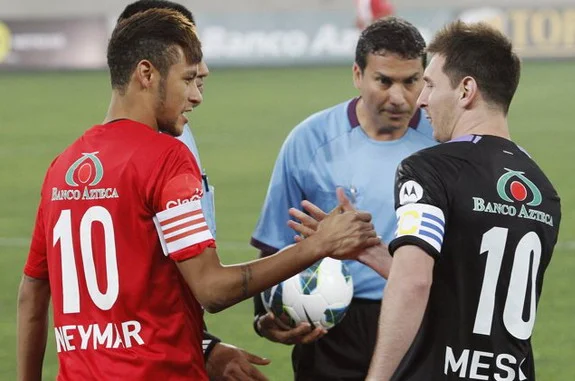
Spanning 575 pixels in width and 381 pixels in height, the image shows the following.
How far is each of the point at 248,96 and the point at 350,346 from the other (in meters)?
18.3

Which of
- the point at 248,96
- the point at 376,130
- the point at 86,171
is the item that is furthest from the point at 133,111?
the point at 248,96

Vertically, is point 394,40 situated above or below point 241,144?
below

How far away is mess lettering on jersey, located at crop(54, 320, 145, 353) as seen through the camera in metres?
3.88

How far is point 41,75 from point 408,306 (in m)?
26.6

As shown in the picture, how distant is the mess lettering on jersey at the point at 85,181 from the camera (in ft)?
12.7

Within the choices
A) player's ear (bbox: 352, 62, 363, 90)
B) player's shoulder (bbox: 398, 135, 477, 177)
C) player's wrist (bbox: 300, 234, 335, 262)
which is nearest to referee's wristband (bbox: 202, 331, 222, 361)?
player's wrist (bbox: 300, 234, 335, 262)

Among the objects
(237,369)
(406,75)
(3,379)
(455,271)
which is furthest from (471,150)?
(3,379)

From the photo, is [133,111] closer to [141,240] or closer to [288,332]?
[141,240]

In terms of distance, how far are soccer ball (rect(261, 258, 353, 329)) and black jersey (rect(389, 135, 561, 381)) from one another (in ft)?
3.95

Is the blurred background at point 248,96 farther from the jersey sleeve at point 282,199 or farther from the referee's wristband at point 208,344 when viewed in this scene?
the referee's wristband at point 208,344

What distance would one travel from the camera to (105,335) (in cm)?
389

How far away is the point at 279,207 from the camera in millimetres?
5605

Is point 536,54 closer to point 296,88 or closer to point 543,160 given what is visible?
point 296,88

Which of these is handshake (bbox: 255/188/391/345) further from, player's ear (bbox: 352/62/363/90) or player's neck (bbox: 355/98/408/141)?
player's ear (bbox: 352/62/363/90)
